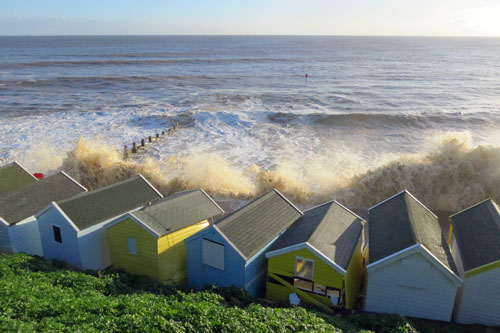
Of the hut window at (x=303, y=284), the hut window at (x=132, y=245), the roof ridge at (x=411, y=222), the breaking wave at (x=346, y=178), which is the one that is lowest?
the breaking wave at (x=346, y=178)

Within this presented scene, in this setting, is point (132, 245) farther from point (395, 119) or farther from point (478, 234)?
point (395, 119)

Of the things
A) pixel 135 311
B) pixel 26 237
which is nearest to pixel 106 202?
pixel 26 237

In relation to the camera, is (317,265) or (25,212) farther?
(25,212)

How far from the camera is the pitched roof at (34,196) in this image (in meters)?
16.6

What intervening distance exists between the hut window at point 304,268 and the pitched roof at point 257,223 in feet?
4.70

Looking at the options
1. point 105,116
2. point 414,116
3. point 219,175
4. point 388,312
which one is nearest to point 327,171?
point 219,175

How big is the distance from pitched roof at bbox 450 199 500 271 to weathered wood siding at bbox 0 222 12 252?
705 inches

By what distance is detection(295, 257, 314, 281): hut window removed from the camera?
13.4 m

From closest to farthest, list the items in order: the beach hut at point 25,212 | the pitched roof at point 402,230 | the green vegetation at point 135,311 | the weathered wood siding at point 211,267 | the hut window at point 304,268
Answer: the green vegetation at point 135,311, the pitched roof at point 402,230, the hut window at point 304,268, the weathered wood siding at point 211,267, the beach hut at point 25,212

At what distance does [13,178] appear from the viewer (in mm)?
19750

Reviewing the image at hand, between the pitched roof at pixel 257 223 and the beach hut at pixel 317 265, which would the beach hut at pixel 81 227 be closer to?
the pitched roof at pixel 257 223

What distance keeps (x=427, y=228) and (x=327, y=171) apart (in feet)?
50.8

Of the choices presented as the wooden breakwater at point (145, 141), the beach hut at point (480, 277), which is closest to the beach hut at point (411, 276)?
the beach hut at point (480, 277)

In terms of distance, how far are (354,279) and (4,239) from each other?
48.4 ft
